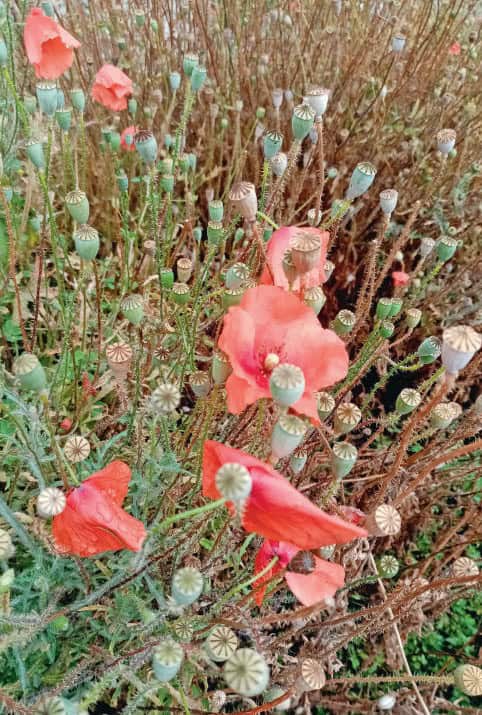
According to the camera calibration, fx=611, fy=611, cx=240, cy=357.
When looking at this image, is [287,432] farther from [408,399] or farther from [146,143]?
[146,143]

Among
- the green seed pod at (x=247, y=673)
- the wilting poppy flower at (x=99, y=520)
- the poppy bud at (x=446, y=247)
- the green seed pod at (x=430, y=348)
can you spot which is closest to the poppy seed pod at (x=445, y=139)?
the poppy bud at (x=446, y=247)

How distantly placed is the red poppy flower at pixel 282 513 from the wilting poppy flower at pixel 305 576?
0.36 feet

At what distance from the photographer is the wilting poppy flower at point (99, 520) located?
73cm

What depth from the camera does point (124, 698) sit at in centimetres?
107

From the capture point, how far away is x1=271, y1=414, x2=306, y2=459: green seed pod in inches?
24.7

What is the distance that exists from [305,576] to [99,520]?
0.26m

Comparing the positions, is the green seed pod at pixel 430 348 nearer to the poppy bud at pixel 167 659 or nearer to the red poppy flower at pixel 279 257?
the red poppy flower at pixel 279 257

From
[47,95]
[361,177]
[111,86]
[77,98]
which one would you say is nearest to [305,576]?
[361,177]

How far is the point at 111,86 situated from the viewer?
1.55 m

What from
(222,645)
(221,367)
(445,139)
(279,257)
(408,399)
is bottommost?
(222,645)

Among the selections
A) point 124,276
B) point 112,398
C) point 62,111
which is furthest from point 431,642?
point 62,111

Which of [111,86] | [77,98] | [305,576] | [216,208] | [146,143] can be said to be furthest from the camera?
[111,86]

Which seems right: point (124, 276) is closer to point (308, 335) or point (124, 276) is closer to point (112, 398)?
point (112, 398)

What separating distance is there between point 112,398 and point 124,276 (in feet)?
0.95
